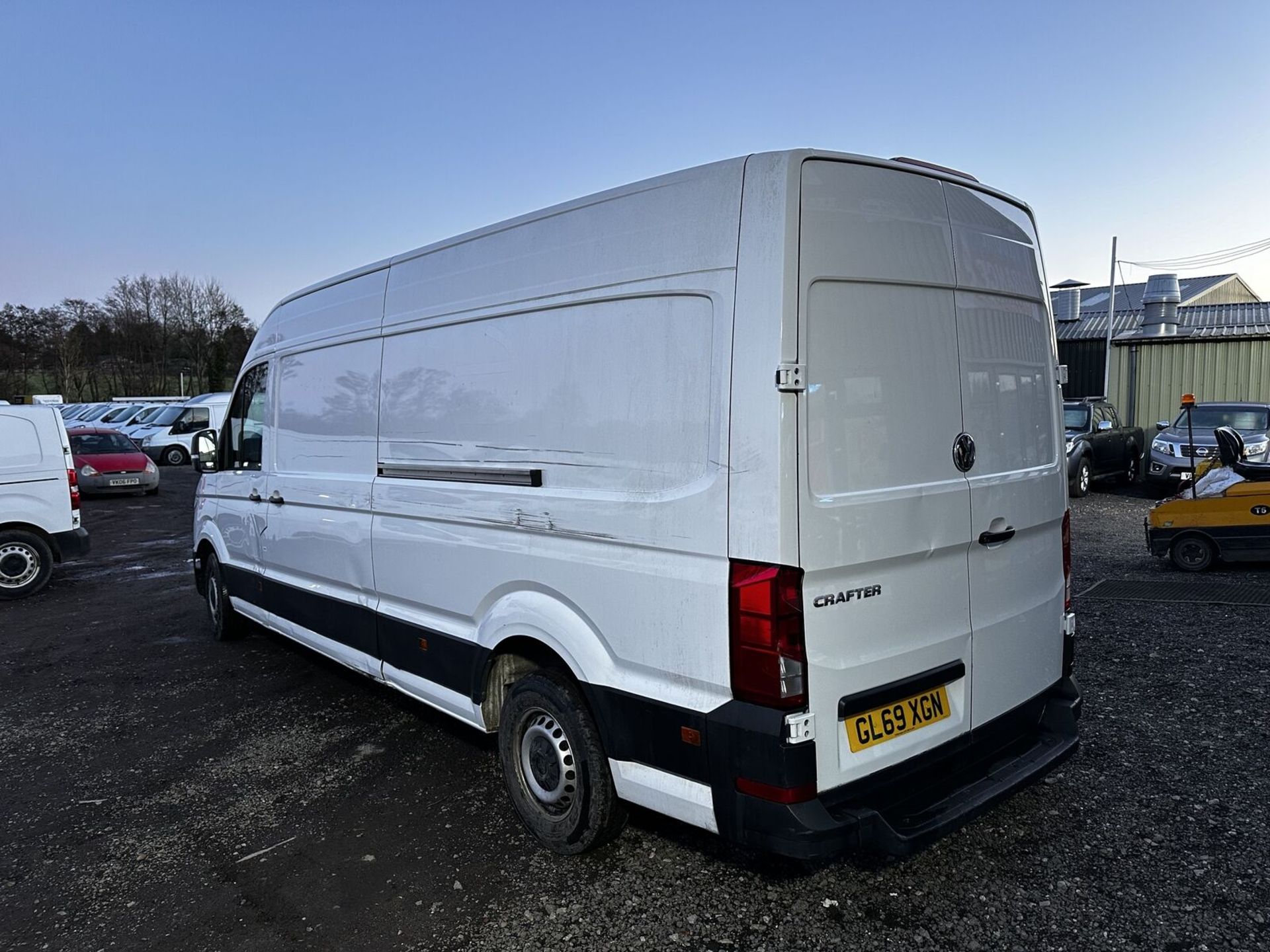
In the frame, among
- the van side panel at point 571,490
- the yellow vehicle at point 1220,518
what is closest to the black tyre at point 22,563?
the van side panel at point 571,490

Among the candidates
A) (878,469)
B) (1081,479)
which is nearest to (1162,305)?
(1081,479)

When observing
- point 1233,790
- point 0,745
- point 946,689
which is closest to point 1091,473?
point 1233,790

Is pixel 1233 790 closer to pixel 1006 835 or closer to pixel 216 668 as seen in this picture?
pixel 1006 835

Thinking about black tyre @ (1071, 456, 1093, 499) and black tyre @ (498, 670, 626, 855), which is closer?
black tyre @ (498, 670, 626, 855)

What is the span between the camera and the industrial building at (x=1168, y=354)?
61.1ft

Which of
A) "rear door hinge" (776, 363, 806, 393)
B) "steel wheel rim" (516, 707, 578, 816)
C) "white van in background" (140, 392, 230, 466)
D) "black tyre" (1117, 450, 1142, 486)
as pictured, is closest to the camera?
"rear door hinge" (776, 363, 806, 393)

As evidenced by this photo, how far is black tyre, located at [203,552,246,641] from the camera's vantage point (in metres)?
6.79

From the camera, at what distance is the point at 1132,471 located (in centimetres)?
1684

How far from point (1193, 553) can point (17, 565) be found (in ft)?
39.4

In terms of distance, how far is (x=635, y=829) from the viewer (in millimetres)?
3689

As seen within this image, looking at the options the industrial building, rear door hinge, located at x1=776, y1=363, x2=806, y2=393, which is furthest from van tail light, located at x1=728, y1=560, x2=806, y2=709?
the industrial building

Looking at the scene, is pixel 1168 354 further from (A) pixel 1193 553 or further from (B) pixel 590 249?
(B) pixel 590 249

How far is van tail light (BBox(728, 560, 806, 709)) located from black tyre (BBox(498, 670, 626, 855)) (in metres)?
0.83

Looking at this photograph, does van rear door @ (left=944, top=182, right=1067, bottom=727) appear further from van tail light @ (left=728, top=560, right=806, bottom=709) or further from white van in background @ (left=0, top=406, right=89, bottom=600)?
white van in background @ (left=0, top=406, right=89, bottom=600)
